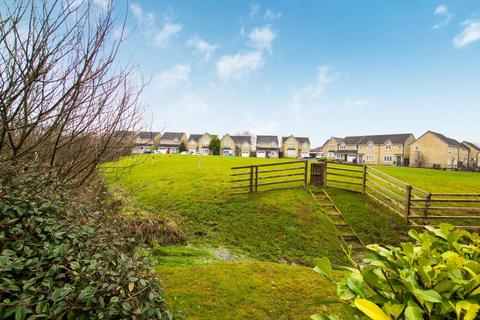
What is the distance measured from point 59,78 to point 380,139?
2326 inches

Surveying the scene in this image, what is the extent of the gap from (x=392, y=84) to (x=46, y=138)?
60.9 ft

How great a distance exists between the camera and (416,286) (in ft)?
3.14

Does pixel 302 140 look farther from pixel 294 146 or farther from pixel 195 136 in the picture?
pixel 195 136

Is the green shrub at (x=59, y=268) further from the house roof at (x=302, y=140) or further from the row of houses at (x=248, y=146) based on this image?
the house roof at (x=302, y=140)

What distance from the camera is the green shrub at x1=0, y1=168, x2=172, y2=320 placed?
5.70 ft

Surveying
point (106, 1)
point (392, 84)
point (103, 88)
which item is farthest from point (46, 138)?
point (392, 84)

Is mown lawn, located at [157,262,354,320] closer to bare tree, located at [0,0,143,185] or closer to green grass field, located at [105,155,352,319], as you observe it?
green grass field, located at [105,155,352,319]

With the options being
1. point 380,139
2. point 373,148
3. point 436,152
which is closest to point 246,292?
point 436,152

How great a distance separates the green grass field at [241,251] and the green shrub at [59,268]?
0.55 meters

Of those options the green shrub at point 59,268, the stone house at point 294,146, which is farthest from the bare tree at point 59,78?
the stone house at point 294,146

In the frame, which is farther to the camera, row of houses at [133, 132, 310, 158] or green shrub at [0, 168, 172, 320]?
row of houses at [133, 132, 310, 158]

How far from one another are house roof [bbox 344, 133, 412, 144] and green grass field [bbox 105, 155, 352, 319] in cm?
4748

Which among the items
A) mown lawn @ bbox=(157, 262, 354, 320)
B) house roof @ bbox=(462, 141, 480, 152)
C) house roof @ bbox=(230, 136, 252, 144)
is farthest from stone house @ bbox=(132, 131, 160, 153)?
house roof @ bbox=(462, 141, 480, 152)

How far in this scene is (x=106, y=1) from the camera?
3070 mm
